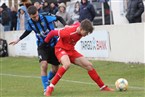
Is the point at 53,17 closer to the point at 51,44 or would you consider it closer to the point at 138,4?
the point at 51,44

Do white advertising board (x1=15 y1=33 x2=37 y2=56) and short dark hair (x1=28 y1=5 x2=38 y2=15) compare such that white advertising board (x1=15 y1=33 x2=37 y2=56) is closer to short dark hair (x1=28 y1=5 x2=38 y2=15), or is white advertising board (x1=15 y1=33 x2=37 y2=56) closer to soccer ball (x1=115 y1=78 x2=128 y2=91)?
short dark hair (x1=28 y1=5 x2=38 y2=15)

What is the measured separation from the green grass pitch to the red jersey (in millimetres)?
1103

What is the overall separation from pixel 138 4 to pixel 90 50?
2.88 m

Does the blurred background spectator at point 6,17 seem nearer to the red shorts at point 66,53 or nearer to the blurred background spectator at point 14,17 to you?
the blurred background spectator at point 14,17

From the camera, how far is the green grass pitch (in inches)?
458

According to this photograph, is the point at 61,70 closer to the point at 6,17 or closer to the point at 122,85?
the point at 122,85

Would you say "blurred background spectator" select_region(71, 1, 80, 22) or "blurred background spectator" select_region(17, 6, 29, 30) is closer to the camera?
"blurred background spectator" select_region(71, 1, 80, 22)

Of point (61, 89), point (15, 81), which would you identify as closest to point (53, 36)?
point (61, 89)

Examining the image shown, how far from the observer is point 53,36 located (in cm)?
1153

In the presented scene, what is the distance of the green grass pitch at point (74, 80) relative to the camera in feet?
38.2

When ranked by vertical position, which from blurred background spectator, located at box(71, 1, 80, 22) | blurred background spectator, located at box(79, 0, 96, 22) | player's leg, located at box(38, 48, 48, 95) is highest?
player's leg, located at box(38, 48, 48, 95)

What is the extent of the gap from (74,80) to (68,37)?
186 inches

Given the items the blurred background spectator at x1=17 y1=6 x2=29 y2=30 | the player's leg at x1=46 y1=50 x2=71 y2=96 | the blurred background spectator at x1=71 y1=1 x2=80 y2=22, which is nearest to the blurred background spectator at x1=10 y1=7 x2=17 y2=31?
the blurred background spectator at x1=17 y1=6 x2=29 y2=30

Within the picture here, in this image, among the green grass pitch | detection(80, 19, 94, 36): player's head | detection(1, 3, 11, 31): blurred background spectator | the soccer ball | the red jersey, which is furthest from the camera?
detection(1, 3, 11, 31): blurred background spectator
